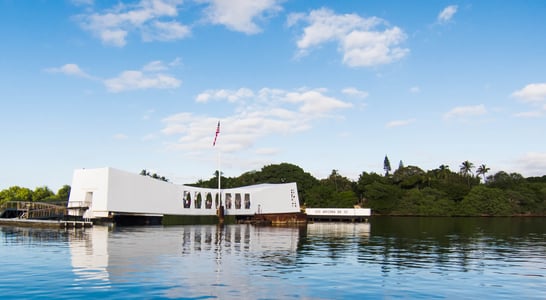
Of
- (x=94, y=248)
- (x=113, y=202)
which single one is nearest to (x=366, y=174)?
(x=113, y=202)

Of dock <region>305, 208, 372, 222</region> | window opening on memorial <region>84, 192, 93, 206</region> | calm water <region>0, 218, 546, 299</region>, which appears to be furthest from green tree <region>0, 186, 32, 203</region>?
calm water <region>0, 218, 546, 299</region>

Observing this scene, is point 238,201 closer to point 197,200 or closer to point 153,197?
point 197,200

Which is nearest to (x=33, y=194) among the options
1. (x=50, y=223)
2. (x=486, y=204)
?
(x=50, y=223)

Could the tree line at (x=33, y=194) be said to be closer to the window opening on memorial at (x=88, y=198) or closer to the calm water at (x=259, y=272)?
the window opening on memorial at (x=88, y=198)

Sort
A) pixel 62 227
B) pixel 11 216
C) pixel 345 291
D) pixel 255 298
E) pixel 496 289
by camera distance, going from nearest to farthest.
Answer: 1. pixel 255 298
2. pixel 345 291
3. pixel 496 289
4. pixel 62 227
5. pixel 11 216

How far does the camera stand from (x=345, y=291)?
18.0 meters

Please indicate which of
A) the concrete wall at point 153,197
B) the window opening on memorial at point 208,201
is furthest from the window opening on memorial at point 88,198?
the window opening on memorial at point 208,201

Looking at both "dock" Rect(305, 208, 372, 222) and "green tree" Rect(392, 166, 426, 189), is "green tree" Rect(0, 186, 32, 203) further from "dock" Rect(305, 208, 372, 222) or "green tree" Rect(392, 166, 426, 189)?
"green tree" Rect(392, 166, 426, 189)

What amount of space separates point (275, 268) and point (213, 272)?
10.8 ft

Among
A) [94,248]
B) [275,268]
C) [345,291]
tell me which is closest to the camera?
[345,291]

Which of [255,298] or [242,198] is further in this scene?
[242,198]

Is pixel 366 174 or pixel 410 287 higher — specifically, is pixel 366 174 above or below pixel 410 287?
above

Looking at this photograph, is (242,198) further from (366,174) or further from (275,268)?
(366,174)

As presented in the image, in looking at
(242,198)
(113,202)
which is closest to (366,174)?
(242,198)
